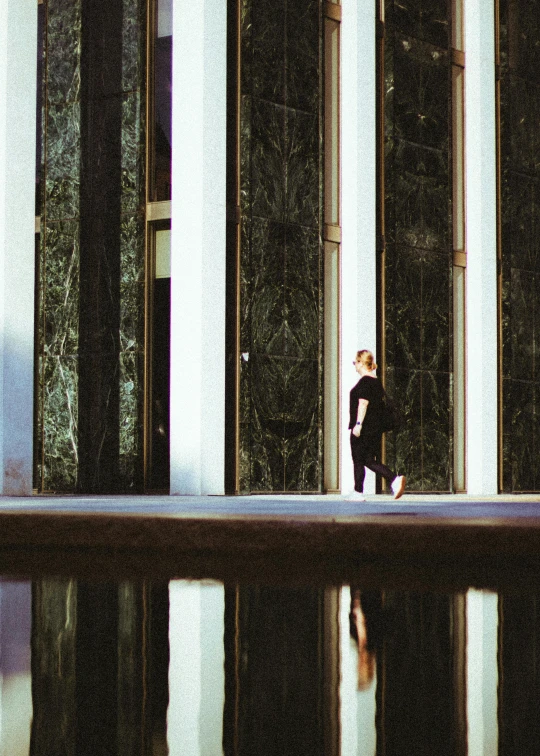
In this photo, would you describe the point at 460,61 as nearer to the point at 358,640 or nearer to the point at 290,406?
the point at 290,406

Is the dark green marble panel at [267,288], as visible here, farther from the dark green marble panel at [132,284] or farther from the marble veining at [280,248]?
the dark green marble panel at [132,284]

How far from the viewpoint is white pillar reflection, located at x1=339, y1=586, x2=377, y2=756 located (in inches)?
117

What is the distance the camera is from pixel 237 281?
19547 millimetres

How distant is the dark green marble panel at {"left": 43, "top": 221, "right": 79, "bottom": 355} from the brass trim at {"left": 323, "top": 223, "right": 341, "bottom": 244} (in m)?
4.09

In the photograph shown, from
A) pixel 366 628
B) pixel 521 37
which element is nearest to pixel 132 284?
pixel 521 37

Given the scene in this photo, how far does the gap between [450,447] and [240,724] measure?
67.6 ft

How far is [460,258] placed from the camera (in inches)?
955

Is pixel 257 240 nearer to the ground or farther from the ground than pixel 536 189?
nearer to the ground

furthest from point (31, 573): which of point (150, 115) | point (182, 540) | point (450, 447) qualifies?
point (450, 447)

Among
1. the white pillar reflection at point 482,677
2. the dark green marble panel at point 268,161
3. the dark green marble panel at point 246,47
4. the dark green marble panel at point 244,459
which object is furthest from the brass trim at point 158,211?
the white pillar reflection at point 482,677

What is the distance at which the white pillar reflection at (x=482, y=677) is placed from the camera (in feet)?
10.1

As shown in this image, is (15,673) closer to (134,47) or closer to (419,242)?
(134,47)

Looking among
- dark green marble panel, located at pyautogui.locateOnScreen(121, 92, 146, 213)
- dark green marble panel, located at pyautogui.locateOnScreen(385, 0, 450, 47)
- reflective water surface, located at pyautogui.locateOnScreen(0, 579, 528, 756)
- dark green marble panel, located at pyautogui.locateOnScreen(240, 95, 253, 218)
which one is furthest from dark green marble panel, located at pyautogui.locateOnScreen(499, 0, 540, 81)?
reflective water surface, located at pyautogui.locateOnScreen(0, 579, 528, 756)

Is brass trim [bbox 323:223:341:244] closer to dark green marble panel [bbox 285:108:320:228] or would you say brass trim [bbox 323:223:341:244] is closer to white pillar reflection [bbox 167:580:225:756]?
dark green marble panel [bbox 285:108:320:228]
